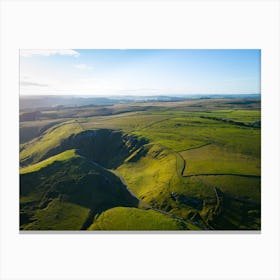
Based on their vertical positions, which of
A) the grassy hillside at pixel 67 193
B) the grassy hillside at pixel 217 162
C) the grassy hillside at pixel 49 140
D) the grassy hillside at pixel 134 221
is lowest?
the grassy hillside at pixel 134 221

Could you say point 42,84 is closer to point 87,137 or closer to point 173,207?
point 87,137

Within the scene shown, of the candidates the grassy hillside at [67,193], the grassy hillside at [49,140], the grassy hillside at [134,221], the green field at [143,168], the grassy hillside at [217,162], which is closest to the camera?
the grassy hillside at [134,221]

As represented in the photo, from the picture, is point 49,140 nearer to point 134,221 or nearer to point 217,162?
point 134,221

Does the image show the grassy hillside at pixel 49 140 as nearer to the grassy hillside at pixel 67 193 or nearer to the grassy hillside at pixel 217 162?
the grassy hillside at pixel 67 193

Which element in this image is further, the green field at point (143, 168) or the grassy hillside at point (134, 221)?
the green field at point (143, 168)

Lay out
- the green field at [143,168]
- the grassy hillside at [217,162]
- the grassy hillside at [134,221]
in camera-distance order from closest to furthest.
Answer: the grassy hillside at [134,221], the green field at [143,168], the grassy hillside at [217,162]

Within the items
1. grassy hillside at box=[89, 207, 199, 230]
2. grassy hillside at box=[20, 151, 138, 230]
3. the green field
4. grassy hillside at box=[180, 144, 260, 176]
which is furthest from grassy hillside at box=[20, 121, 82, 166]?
grassy hillside at box=[180, 144, 260, 176]

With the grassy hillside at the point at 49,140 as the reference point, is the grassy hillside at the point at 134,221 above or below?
below

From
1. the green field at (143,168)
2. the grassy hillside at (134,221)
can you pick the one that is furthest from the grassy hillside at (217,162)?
the grassy hillside at (134,221)
